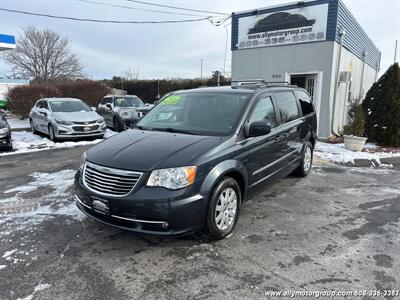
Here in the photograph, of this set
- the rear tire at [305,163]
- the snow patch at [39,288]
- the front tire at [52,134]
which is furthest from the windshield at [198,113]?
the front tire at [52,134]

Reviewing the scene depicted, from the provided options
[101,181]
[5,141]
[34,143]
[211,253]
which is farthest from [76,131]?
[211,253]

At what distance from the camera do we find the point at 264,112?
4.34 m

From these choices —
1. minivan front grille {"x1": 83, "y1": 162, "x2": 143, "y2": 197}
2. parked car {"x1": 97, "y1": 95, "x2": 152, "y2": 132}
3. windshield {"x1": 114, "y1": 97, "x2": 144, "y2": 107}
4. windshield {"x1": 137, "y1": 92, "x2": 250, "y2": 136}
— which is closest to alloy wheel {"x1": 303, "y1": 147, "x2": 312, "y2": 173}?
windshield {"x1": 137, "y1": 92, "x2": 250, "y2": 136}

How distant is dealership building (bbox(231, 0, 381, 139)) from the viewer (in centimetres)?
1051

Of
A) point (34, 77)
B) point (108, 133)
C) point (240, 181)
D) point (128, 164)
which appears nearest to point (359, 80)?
point (108, 133)

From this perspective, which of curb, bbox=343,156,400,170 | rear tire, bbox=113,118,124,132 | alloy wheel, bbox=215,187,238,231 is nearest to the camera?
alloy wheel, bbox=215,187,238,231

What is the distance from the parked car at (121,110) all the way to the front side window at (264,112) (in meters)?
8.55

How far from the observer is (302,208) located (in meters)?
4.56

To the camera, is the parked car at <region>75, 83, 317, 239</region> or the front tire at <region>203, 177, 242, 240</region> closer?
the parked car at <region>75, 83, 317, 239</region>

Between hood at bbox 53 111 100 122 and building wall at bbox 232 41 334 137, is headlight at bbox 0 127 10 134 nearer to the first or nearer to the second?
hood at bbox 53 111 100 122

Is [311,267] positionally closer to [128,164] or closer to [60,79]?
[128,164]

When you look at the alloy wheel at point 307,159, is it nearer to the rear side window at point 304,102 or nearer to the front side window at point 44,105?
the rear side window at point 304,102

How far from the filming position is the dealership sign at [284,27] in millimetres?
10531

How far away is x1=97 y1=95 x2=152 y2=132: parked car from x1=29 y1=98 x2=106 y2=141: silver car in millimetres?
1610
